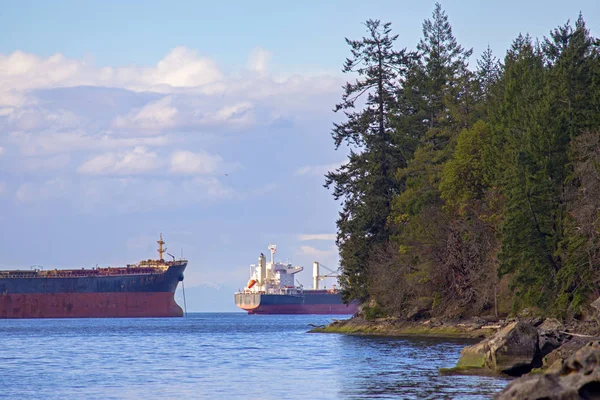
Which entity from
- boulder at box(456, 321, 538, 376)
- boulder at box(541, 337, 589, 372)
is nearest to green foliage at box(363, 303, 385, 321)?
boulder at box(456, 321, 538, 376)

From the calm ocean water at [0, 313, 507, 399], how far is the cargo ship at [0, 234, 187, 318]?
62453 millimetres

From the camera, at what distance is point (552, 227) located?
39.6 meters

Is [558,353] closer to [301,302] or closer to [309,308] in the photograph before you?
[301,302]

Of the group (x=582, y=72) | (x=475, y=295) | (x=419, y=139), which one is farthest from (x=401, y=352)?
(x=419, y=139)

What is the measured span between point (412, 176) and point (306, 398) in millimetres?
34161

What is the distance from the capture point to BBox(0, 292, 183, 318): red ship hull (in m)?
114

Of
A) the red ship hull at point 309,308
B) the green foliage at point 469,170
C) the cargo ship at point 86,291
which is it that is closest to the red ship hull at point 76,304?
the cargo ship at point 86,291

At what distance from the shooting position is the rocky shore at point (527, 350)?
44.6 feet

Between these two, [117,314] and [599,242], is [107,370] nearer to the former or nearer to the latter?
[599,242]

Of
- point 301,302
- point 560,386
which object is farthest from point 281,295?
point 560,386

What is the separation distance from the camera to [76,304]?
11494 centimetres

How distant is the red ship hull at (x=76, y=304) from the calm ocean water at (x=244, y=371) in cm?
6341

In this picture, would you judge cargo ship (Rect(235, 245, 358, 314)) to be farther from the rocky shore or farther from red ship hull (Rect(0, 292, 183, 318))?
the rocky shore

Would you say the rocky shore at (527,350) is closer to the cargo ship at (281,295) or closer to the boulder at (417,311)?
the boulder at (417,311)
